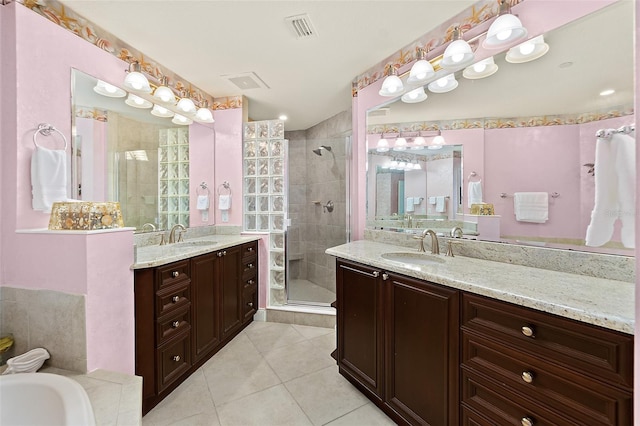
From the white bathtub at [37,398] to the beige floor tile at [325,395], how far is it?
1.16m

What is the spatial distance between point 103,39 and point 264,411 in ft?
9.05

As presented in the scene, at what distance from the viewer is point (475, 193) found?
1679 millimetres

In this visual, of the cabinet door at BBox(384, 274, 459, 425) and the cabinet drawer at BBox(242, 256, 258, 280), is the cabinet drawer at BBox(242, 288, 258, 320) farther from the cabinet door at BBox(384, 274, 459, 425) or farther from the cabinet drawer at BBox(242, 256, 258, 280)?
the cabinet door at BBox(384, 274, 459, 425)

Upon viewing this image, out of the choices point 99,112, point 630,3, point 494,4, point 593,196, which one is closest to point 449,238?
point 593,196

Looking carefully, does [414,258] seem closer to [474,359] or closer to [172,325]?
[474,359]

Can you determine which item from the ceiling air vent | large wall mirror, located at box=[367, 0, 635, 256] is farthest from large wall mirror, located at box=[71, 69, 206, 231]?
large wall mirror, located at box=[367, 0, 635, 256]

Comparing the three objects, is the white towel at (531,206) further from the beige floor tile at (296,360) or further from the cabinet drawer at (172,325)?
the cabinet drawer at (172,325)

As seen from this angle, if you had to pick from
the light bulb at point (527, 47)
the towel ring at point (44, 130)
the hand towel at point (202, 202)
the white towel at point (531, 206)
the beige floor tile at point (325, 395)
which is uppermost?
the light bulb at point (527, 47)

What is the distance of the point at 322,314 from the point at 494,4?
2808 mm

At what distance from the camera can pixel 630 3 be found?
1.08 metres

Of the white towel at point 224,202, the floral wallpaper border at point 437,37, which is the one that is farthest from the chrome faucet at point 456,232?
the white towel at point 224,202

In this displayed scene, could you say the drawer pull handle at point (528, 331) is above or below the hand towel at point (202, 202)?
below

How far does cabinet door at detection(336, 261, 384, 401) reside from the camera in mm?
1542

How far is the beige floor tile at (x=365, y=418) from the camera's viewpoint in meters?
1.50
